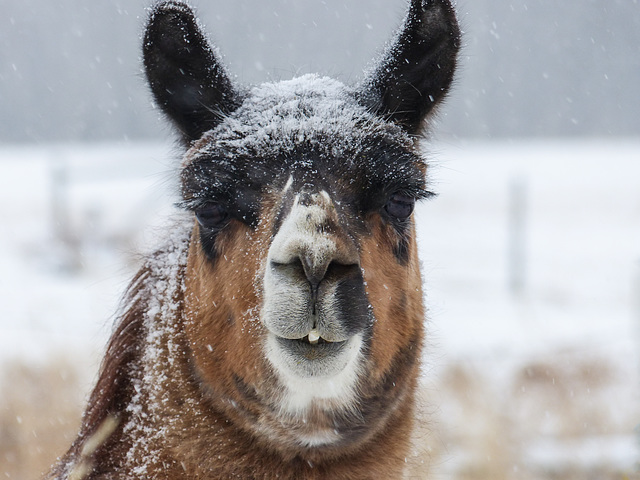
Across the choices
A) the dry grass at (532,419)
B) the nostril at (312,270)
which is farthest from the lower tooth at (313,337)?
the dry grass at (532,419)

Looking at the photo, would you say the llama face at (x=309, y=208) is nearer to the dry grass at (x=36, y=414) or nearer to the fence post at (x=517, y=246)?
the dry grass at (x=36, y=414)

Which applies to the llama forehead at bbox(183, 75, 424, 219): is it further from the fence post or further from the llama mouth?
the fence post

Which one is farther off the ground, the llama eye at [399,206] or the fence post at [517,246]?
the fence post at [517,246]

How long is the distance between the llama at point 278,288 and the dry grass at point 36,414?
308 centimetres

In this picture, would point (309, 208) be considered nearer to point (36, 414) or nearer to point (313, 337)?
point (313, 337)

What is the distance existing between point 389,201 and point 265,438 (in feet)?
3.11

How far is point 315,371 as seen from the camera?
7.29 feet

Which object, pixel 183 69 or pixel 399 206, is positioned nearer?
pixel 399 206

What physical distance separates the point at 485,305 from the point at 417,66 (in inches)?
336

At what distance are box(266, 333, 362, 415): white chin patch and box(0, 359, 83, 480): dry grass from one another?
3551mm

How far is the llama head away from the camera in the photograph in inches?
85.7

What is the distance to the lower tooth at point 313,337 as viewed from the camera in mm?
2160

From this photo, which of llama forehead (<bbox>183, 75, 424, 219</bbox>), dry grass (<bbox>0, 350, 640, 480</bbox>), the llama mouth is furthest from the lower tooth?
dry grass (<bbox>0, 350, 640, 480</bbox>)

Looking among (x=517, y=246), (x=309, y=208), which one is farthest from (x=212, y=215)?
(x=517, y=246)
